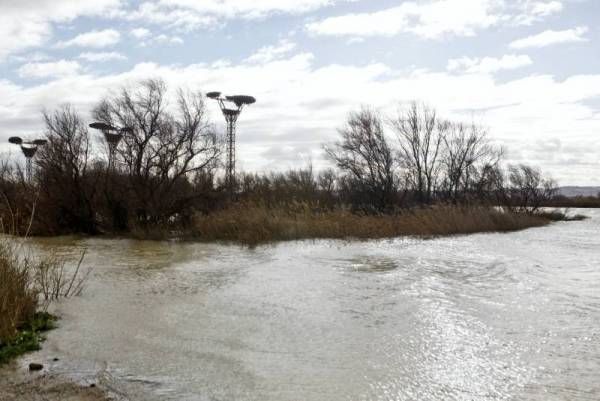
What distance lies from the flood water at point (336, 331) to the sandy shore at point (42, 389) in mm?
194

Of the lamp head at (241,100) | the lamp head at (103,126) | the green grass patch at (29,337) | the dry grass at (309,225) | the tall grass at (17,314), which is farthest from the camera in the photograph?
the lamp head at (241,100)

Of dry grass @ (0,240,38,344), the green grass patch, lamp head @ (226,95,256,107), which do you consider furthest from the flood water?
lamp head @ (226,95,256,107)

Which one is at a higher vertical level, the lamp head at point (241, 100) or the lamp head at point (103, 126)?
the lamp head at point (241, 100)

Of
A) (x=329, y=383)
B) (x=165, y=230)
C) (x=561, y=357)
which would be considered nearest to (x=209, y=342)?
(x=329, y=383)

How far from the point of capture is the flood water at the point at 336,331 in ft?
15.8

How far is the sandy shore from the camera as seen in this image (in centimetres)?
436

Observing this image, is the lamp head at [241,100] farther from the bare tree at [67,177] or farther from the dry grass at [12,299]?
the dry grass at [12,299]

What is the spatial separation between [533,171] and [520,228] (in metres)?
15.5

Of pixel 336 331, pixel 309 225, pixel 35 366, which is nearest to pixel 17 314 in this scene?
pixel 35 366

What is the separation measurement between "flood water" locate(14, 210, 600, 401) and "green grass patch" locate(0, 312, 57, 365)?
15cm

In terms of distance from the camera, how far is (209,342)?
620 centimetres

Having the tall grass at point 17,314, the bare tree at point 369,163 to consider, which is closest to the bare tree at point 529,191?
the bare tree at point 369,163

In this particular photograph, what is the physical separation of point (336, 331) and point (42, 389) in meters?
3.39

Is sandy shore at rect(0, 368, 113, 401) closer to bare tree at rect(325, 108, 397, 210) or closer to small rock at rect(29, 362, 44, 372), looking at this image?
small rock at rect(29, 362, 44, 372)
